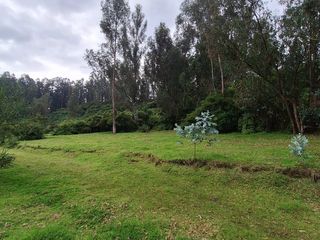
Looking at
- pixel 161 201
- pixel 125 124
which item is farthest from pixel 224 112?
pixel 161 201

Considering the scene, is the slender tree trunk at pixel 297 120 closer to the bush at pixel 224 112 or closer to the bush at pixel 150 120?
the bush at pixel 224 112

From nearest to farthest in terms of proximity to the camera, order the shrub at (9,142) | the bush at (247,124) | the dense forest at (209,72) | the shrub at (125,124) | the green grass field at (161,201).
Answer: the green grass field at (161,201) < the shrub at (9,142) < the dense forest at (209,72) < the bush at (247,124) < the shrub at (125,124)

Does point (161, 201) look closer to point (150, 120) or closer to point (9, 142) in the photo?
point (9, 142)

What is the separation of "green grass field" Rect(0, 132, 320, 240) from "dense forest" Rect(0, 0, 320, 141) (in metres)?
4.34

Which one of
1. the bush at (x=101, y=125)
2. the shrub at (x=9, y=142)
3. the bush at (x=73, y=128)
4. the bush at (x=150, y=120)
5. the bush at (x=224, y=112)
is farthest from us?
the bush at (x=101, y=125)

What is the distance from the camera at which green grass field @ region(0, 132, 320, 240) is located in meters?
7.44

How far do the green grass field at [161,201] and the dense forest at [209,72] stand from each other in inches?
171

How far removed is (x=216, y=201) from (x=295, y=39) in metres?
13.4

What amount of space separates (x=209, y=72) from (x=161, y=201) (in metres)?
29.7

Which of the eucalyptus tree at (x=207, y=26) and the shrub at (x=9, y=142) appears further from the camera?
the eucalyptus tree at (x=207, y=26)

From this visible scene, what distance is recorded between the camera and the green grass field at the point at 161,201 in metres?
7.44

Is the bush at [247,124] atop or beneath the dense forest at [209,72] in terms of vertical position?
beneath

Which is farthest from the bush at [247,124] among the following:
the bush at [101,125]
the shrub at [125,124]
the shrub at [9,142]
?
the bush at [101,125]

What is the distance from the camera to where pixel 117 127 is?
118ft
